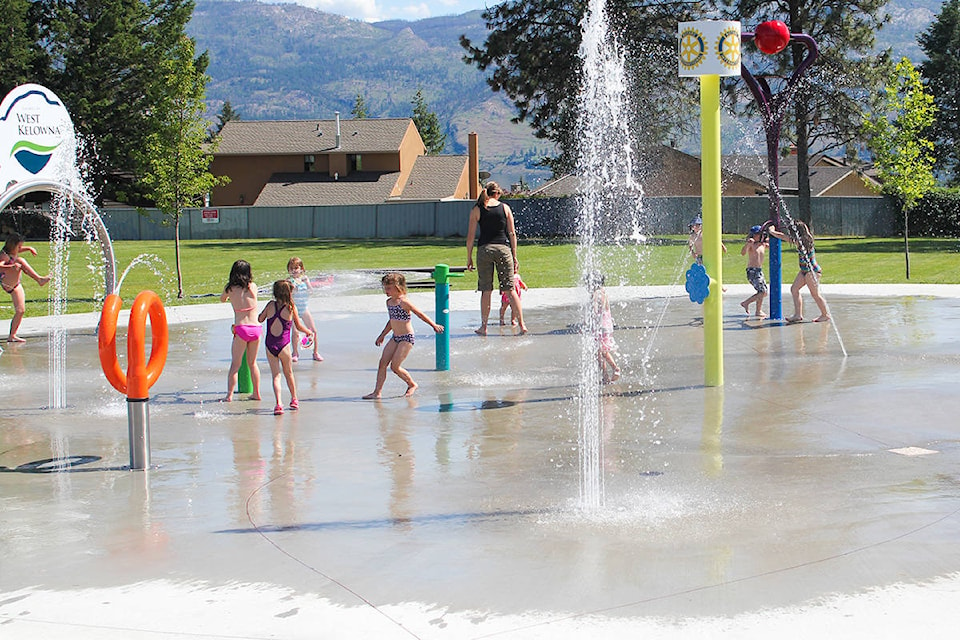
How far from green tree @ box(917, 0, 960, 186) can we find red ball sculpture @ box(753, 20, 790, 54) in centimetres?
4834

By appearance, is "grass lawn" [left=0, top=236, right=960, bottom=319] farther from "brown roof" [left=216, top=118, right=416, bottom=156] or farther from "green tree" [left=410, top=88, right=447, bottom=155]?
"green tree" [left=410, top=88, right=447, bottom=155]

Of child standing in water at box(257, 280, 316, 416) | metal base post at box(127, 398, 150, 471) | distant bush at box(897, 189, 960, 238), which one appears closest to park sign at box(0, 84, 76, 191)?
child standing in water at box(257, 280, 316, 416)

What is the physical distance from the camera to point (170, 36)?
57.2 metres

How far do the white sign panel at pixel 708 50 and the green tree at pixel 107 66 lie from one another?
4956 cm

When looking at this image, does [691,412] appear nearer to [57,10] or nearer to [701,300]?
[701,300]

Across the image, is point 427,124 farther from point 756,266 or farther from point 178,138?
point 756,266

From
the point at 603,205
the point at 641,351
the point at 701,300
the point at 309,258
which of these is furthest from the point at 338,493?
the point at 603,205

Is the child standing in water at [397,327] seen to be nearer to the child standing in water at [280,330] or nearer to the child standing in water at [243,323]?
the child standing in water at [280,330]

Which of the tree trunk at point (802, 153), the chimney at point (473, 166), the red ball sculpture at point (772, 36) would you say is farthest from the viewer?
the chimney at point (473, 166)

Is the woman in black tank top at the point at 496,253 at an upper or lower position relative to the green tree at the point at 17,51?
lower

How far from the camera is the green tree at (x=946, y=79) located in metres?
55.7

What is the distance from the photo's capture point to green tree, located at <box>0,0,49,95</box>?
54062 mm

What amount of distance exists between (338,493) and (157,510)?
104 centimetres

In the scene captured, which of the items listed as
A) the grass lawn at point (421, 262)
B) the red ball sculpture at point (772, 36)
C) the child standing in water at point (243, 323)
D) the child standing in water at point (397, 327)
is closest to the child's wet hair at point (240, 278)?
the child standing in water at point (243, 323)
